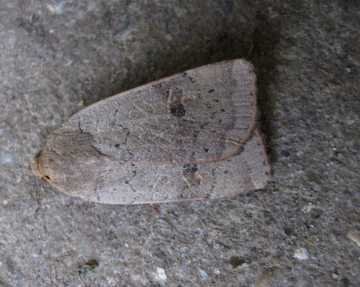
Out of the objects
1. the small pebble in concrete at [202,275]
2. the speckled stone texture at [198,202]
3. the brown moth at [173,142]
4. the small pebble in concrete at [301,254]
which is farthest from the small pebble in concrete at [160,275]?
the small pebble in concrete at [301,254]

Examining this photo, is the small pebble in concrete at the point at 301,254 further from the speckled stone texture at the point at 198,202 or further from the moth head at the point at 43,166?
the moth head at the point at 43,166

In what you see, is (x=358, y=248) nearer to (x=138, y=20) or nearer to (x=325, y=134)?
(x=325, y=134)

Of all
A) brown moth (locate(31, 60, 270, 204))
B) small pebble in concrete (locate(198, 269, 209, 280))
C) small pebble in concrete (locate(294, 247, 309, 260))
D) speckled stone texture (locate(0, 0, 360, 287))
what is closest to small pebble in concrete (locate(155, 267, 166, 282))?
speckled stone texture (locate(0, 0, 360, 287))

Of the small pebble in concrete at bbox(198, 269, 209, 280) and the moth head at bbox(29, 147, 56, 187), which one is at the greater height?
the moth head at bbox(29, 147, 56, 187)

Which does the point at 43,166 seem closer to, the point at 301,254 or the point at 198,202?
the point at 198,202

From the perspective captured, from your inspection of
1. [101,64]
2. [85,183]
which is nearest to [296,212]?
[85,183]

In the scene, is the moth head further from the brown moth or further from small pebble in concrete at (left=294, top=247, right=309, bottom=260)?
small pebble in concrete at (left=294, top=247, right=309, bottom=260)
